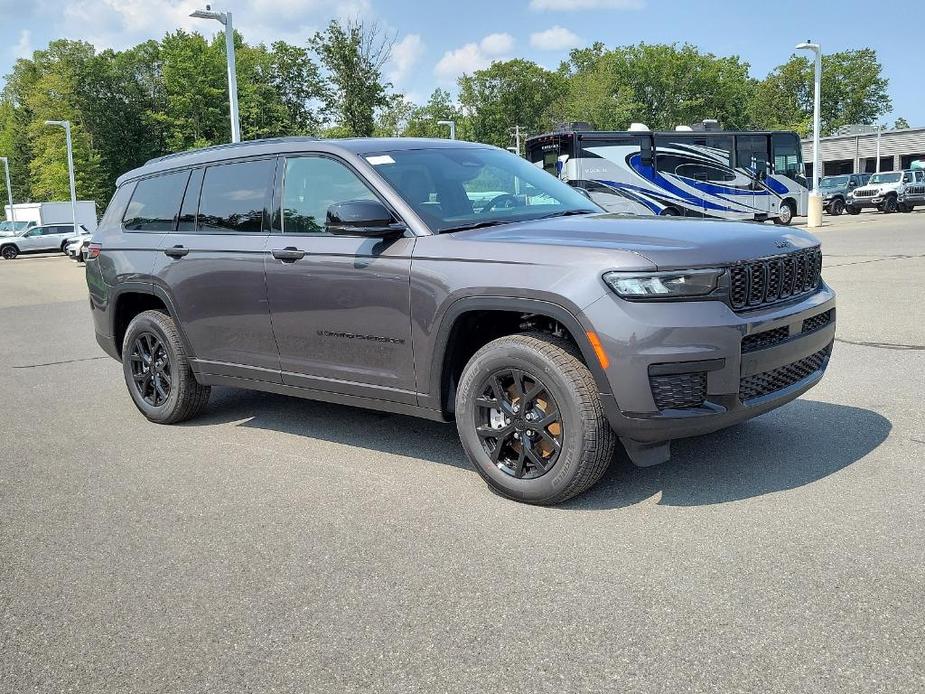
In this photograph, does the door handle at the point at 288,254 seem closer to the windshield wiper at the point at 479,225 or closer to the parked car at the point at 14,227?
the windshield wiper at the point at 479,225

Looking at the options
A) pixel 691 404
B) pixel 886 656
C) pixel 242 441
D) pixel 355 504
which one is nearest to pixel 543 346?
pixel 691 404

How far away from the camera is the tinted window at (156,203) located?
6000 millimetres

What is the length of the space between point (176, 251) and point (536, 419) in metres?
2.83

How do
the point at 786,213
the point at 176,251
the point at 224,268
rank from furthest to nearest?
the point at 786,213 < the point at 176,251 < the point at 224,268

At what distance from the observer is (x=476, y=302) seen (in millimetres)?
4242

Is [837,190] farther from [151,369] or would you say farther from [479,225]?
[479,225]

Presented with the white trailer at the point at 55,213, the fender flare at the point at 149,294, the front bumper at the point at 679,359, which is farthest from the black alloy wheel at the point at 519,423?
the white trailer at the point at 55,213

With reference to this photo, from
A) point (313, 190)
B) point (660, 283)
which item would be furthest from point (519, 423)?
point (313, 190)

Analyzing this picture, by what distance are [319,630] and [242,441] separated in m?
2.77

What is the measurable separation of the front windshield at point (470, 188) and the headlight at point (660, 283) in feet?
3.59

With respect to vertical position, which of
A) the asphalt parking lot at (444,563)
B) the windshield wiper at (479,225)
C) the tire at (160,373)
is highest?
the windshield wiper at (479,225)

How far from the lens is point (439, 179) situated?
5008mm

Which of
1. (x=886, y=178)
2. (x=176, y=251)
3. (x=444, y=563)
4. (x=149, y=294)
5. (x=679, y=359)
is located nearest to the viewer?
(x=444, y=563)

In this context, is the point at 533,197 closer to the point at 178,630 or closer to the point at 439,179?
the point at 439,179
